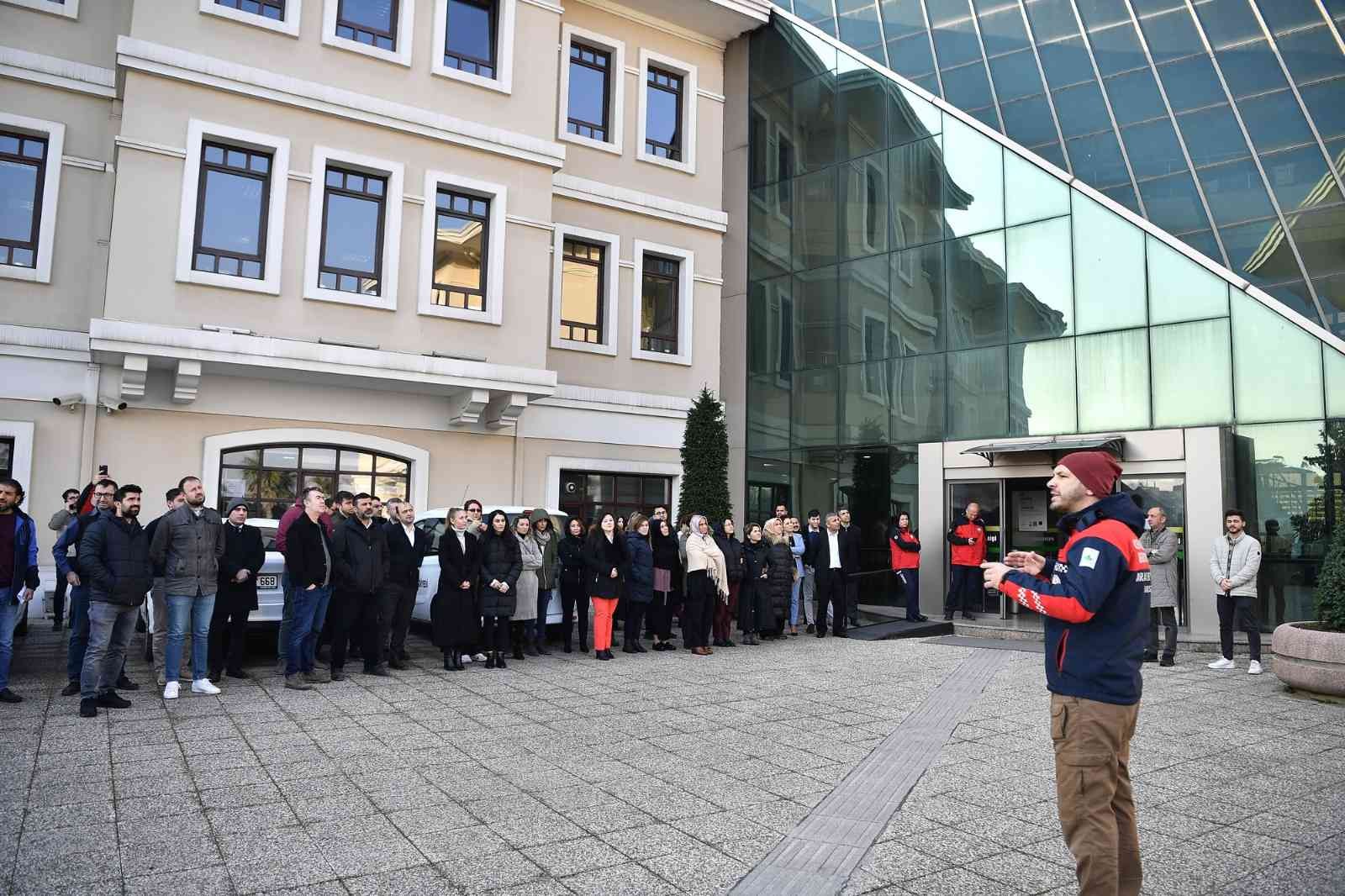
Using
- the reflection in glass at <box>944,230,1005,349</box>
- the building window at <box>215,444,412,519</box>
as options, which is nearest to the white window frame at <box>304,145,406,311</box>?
the building window at <box>215,444,412,519</box>

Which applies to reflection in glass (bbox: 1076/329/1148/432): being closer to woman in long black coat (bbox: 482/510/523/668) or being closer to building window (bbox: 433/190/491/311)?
woman in long black coat (bbox: 482/510/523/668)

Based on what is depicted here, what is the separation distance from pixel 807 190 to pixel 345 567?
14.3 meters

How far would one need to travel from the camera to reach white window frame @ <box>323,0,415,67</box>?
583 inches

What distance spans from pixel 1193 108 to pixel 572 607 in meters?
13.1

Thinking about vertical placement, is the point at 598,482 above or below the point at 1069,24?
below

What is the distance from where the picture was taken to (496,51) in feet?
54.9

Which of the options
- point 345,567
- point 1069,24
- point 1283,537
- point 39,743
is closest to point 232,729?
point 39,743

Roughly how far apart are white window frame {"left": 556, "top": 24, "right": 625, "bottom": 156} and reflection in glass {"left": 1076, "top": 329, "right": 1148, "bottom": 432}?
9.79 metres

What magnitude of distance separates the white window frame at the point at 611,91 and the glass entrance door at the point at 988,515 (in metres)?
9.60

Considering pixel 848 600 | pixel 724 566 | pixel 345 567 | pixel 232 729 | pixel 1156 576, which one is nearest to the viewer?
pixel 232 729

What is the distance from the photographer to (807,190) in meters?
20.5

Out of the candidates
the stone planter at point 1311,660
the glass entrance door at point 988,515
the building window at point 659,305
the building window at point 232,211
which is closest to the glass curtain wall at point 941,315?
the glass entrance door at point 988,515

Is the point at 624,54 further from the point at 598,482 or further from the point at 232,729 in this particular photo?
the point at 232,729

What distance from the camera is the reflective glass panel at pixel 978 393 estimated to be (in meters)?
17.0
